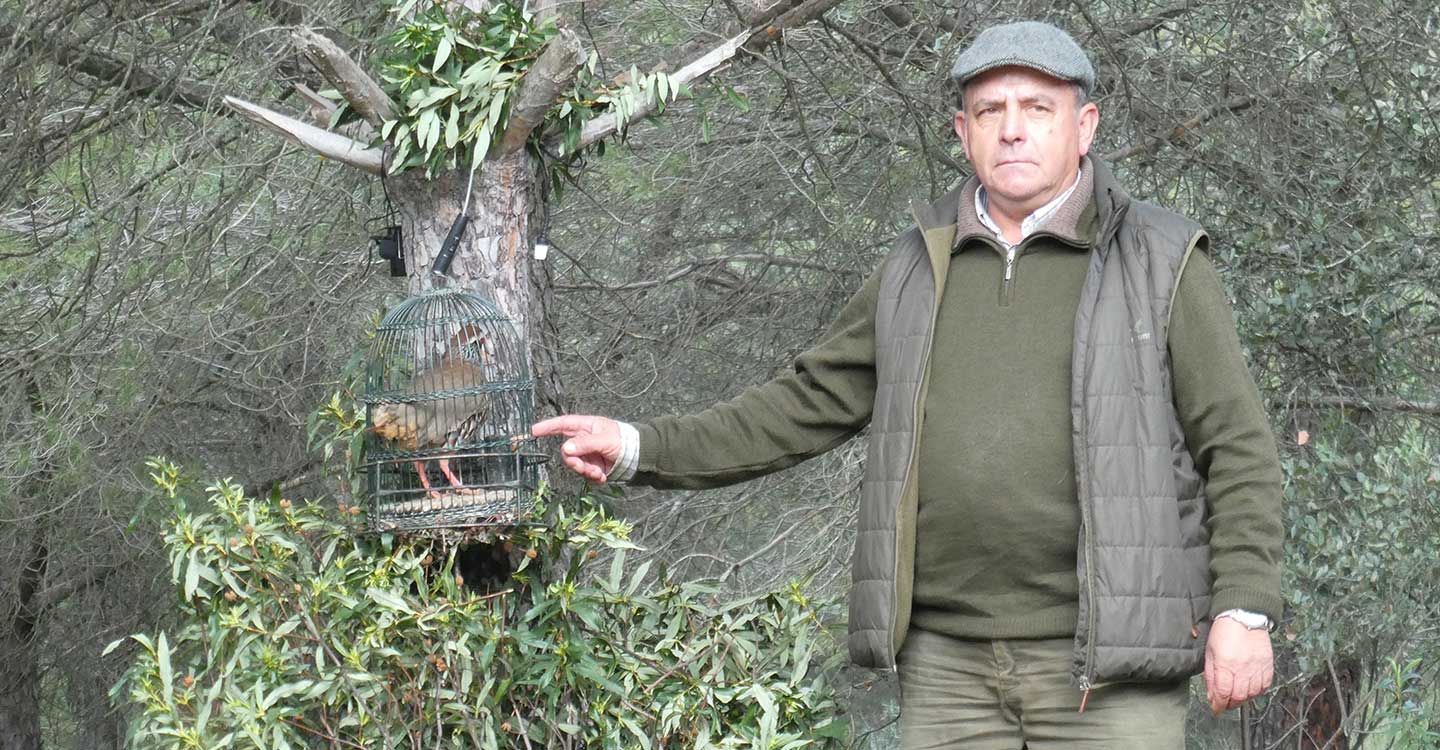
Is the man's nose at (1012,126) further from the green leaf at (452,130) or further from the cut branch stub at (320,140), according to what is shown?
the cut branch stub at (320,140)

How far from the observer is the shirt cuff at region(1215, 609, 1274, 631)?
8.55 feet

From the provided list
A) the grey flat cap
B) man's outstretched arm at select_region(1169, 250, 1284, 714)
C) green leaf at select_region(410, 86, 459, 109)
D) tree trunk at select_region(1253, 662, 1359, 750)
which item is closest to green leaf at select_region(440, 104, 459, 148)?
green leaf at select_region(410, 86, 459, 109)

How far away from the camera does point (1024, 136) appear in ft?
9.48

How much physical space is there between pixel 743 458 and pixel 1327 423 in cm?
255

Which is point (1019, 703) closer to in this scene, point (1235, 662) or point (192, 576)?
point (1235, 662)

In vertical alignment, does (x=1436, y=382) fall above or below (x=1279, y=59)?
below

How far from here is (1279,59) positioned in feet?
15.9

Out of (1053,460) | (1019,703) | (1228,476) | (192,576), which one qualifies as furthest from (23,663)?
(1228,476)

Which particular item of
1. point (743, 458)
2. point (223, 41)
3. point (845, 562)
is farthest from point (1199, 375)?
point (223, 41)

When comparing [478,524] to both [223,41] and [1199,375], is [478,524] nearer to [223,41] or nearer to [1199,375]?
[1199,375]

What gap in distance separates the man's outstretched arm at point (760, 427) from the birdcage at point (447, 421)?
14 centimetres

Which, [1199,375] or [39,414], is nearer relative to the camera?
[1199,375]

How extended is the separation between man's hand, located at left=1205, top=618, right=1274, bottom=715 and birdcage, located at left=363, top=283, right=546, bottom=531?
1261 mm

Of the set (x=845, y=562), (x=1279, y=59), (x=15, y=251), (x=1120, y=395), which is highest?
(x=1279, y=59)
